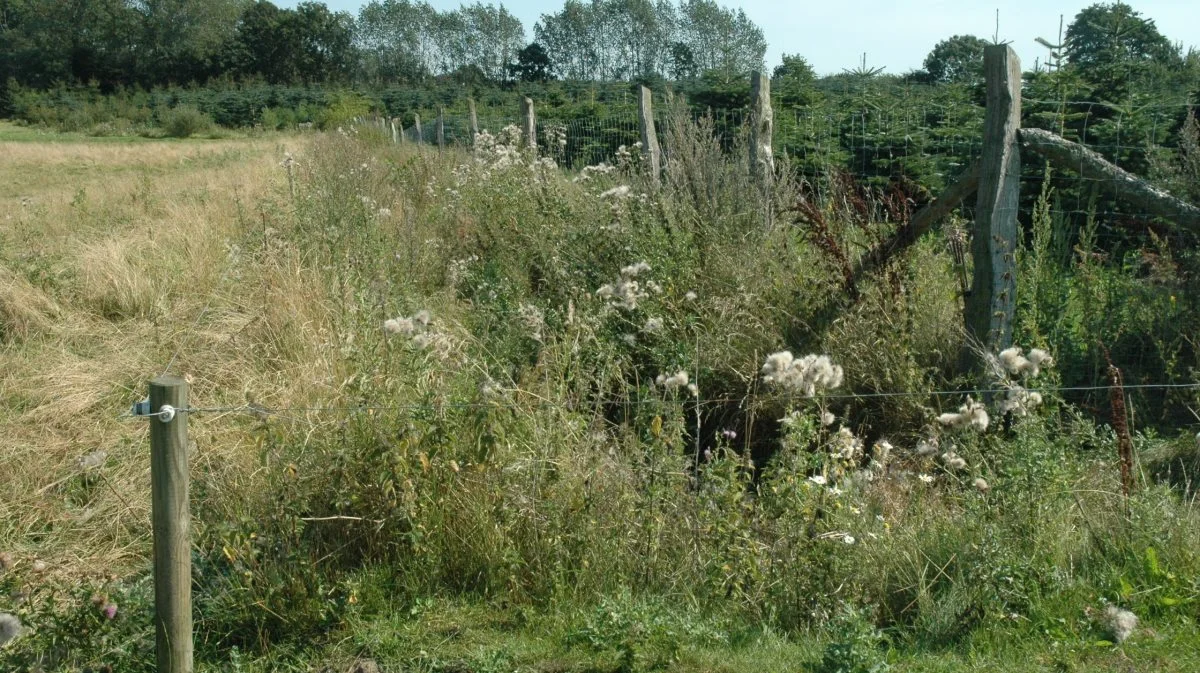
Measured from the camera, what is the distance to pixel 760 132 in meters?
8.18

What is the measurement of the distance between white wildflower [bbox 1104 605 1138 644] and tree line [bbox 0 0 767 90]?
67.7 m

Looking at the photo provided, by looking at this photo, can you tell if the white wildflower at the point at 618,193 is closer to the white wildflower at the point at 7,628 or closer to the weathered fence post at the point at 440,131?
the white wildflower at the point at 7,628

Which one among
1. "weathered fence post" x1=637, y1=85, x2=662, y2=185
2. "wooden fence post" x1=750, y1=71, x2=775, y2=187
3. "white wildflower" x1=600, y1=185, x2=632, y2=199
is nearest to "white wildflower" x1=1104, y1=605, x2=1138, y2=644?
"white wildflower" x1=600, y1=185, x2=632, y2=199

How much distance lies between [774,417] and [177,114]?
48.2 metres

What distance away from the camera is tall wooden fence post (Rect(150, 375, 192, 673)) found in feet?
10.5

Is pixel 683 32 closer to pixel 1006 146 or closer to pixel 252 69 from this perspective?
pixel 252 69

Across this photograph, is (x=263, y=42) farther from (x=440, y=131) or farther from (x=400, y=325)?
(x=400, y=325)

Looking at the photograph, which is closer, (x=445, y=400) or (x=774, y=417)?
(x=445, y=400)

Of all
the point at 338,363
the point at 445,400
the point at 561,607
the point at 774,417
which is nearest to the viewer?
the point at 561,607

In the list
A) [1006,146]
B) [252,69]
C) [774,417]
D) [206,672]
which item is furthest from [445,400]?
[252,69]

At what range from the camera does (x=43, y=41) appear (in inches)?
2963

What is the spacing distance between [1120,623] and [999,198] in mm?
3013

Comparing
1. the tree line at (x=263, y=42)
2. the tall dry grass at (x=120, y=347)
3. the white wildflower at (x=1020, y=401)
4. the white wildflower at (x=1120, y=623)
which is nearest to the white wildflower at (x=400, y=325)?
the tall dry grass at (x=120, y=347)

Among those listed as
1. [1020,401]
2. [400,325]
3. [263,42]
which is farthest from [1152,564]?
[263,42]
